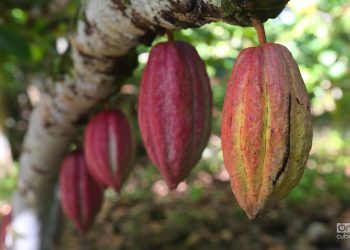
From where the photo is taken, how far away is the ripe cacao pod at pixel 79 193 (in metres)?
1.03

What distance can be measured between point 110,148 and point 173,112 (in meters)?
0.30

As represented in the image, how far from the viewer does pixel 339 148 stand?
4656 millimetres

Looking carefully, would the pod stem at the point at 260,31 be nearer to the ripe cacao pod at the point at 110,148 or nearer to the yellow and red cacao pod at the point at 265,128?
the yellow and red cacao pod at the point at 265,128

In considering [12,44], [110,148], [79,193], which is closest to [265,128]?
[110,148]

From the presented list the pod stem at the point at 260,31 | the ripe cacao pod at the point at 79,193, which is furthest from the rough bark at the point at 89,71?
the ripe cacao pod at the point at 79,193

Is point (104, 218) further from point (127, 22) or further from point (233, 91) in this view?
point (233, 91)

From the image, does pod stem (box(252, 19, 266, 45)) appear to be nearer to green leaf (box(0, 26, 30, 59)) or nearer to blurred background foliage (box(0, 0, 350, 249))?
blurred background foliage (box(0, 0, 350, 249))

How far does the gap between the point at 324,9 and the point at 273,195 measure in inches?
49.6

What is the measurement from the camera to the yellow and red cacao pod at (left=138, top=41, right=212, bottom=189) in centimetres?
60

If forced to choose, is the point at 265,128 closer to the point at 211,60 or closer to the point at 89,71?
the point at 89,71

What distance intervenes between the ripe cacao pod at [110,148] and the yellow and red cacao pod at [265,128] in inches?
16.8

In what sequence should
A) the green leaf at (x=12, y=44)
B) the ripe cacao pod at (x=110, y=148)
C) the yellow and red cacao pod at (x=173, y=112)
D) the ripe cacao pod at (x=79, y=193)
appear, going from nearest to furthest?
the yellow and red cacao pod at (x=173, y=112), the ripe cacao pod at (x=110, y=148), the ripe cacao pod at (x=79, y=193), the green leaf at (x=12, y=44)

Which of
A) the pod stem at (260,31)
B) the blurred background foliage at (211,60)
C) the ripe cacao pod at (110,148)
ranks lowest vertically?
the blurred background foliage at (211,60)

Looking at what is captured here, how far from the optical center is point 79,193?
1026 millimetres
